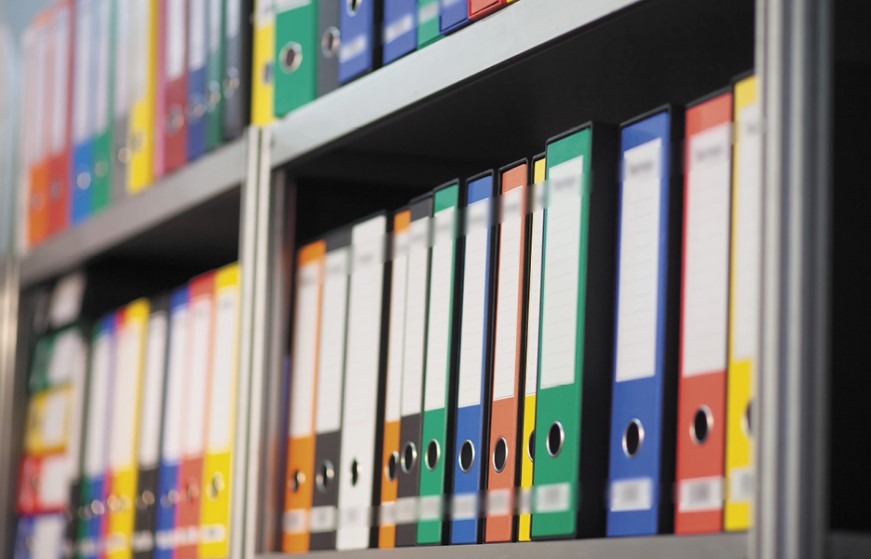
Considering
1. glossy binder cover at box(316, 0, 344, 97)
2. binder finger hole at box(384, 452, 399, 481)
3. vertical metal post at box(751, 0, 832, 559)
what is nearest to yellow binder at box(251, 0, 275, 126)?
glossy binder cover at box(316, 0, 344, 97)

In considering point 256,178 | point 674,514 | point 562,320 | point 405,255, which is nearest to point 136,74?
point 256,178

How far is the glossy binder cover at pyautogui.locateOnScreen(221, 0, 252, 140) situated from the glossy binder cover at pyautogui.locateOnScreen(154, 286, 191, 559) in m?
0.22

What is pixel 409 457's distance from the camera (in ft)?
3.99

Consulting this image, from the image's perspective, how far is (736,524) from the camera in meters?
0.85

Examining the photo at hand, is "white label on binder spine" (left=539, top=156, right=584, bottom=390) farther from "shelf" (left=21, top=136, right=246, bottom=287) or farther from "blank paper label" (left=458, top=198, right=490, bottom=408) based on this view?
"shelf" (left=21, top=136, right=246, bottom=287)

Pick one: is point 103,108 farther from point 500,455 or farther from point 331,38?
point 500,455

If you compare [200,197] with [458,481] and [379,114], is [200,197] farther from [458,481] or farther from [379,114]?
[458,481]

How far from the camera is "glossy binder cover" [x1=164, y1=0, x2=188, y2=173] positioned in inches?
Answer: 66.6

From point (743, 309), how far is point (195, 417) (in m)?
0.88

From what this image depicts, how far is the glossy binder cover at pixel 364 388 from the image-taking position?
127 centimetres

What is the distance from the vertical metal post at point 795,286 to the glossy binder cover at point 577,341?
224 mm

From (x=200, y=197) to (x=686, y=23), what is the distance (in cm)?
73

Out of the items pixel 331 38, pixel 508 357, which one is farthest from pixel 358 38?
pixel 508 357

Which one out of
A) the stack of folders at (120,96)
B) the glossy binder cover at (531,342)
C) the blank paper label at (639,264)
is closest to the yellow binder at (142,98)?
the stack of folders at (120,96)
